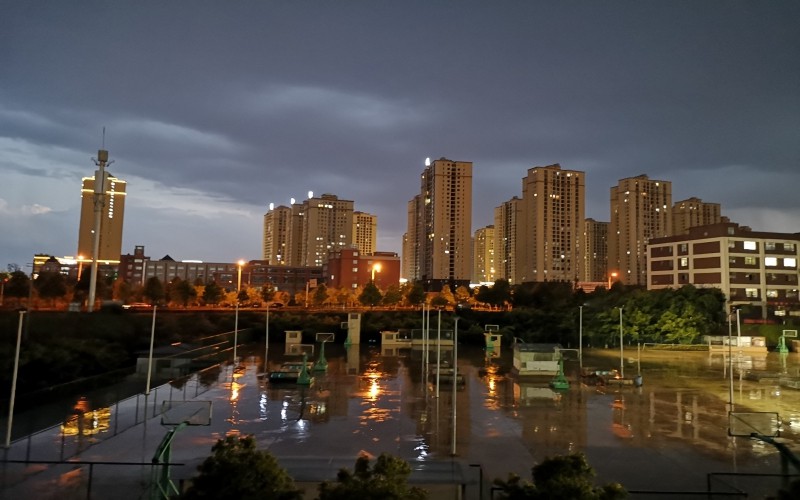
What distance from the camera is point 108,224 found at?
12888 cm

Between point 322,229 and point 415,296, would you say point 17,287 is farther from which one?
point 322,229

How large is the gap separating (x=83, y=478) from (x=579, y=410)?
1645cm

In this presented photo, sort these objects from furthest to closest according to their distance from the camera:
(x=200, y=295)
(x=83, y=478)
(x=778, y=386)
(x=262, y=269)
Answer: (x=262, y=269)
(x=200, y=295)
(x=778, y=386)
(x=83, y=478)

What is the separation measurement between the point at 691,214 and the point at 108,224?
14615 centimetres

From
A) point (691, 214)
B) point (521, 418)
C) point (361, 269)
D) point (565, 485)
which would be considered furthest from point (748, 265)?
point (691, 214)

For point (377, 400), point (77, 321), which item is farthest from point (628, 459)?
point (77, 321)

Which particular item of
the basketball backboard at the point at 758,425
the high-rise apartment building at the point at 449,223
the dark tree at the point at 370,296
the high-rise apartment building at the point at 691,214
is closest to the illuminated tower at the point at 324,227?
the high-rise apartment building at the point at 449,223

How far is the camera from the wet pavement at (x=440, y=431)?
38.9 feet

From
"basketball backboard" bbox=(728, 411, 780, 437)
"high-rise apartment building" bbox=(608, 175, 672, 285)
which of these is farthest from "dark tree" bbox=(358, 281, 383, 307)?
"high-rise apartment building" bbox=(608, 175, 672, 285)

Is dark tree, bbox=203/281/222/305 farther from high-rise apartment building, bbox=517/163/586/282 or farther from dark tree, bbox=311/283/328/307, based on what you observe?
high-rise apartment building, bbox=517/163/586/282

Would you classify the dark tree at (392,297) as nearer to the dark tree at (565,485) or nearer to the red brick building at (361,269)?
the red brick building at (361,269)

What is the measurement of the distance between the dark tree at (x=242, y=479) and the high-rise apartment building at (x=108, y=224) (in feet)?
433

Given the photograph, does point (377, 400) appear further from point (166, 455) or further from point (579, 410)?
point (166, 455)

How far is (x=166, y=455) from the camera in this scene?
34.5 feet
